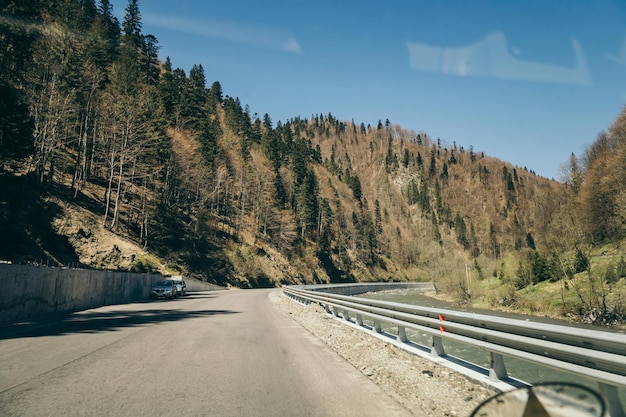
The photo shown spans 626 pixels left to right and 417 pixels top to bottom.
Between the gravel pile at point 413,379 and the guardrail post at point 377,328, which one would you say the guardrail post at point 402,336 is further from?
the guardrail post at point 377,328

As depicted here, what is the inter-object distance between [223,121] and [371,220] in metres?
54.4

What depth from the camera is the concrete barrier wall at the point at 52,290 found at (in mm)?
13805

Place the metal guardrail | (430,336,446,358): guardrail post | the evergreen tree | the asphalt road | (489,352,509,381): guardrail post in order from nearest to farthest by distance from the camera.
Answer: the metal guardrail
the asphalt road
(489,352,509,381): guardrail post
(430,336,446,358): guardrail post
the evergreen tree

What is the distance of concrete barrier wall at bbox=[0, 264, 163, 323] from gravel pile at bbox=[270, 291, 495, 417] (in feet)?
35.0

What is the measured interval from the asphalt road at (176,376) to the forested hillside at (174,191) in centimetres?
2004

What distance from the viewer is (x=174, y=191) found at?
5703 centimetres

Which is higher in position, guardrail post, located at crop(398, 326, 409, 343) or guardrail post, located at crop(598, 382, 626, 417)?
guardrail post, located at crop(598, 382, 626, 417)

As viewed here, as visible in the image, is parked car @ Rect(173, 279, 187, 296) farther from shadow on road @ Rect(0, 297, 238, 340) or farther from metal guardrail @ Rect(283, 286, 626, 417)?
metal guardrail @ Rect(283, 286, 626, 417)

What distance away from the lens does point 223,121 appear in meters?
108

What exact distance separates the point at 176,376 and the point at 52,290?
1311 cm

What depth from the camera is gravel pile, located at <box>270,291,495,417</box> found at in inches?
205

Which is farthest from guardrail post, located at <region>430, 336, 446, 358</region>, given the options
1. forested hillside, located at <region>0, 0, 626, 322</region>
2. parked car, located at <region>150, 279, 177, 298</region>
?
parked car, located at <region>150, 279, 177, 298</region>

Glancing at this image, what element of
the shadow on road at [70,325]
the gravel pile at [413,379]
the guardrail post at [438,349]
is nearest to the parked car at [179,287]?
the shadow on road at [70,325]

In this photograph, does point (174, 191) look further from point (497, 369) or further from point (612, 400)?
point (612, 400)
